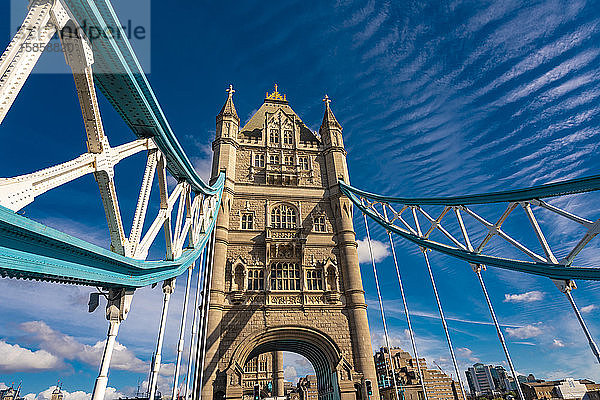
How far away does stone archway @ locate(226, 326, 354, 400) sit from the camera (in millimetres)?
16984

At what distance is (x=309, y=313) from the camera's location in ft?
64.2

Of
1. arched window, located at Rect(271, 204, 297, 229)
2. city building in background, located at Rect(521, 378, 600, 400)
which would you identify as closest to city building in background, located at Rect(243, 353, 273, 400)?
arched window, located at Rect(271, 204, 297, 229)

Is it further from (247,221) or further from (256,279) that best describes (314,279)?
(247,221)

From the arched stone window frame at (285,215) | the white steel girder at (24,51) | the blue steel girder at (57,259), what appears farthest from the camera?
the arched stone window frame at (285,215)

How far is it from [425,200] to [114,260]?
39.4ft

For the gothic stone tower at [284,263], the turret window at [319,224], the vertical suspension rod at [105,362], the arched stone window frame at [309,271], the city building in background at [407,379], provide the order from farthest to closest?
the city building in background at [407,379] → the turret window at [319,224] → the arched stone window frame at [309,271] → the gothic stone tower at [284,263] → the vertical suspension rod at [105,362]

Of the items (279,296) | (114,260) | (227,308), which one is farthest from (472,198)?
(227,308)

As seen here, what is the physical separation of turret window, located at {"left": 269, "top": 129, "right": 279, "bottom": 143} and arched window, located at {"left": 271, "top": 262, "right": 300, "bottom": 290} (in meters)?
10.7

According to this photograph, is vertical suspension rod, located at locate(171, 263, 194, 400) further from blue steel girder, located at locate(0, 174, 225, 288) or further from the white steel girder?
the white steel girder

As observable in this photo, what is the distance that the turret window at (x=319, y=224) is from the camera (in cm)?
2291

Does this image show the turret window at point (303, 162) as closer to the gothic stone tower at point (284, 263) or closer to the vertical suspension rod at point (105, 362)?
the gothic stone tower at point (284, 263)

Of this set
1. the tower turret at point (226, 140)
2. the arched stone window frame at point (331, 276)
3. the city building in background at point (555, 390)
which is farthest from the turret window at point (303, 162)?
the city building in background at point (555, 390)

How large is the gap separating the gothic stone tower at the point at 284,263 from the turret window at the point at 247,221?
0.23 ft

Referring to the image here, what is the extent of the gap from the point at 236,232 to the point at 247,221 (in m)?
1.22
